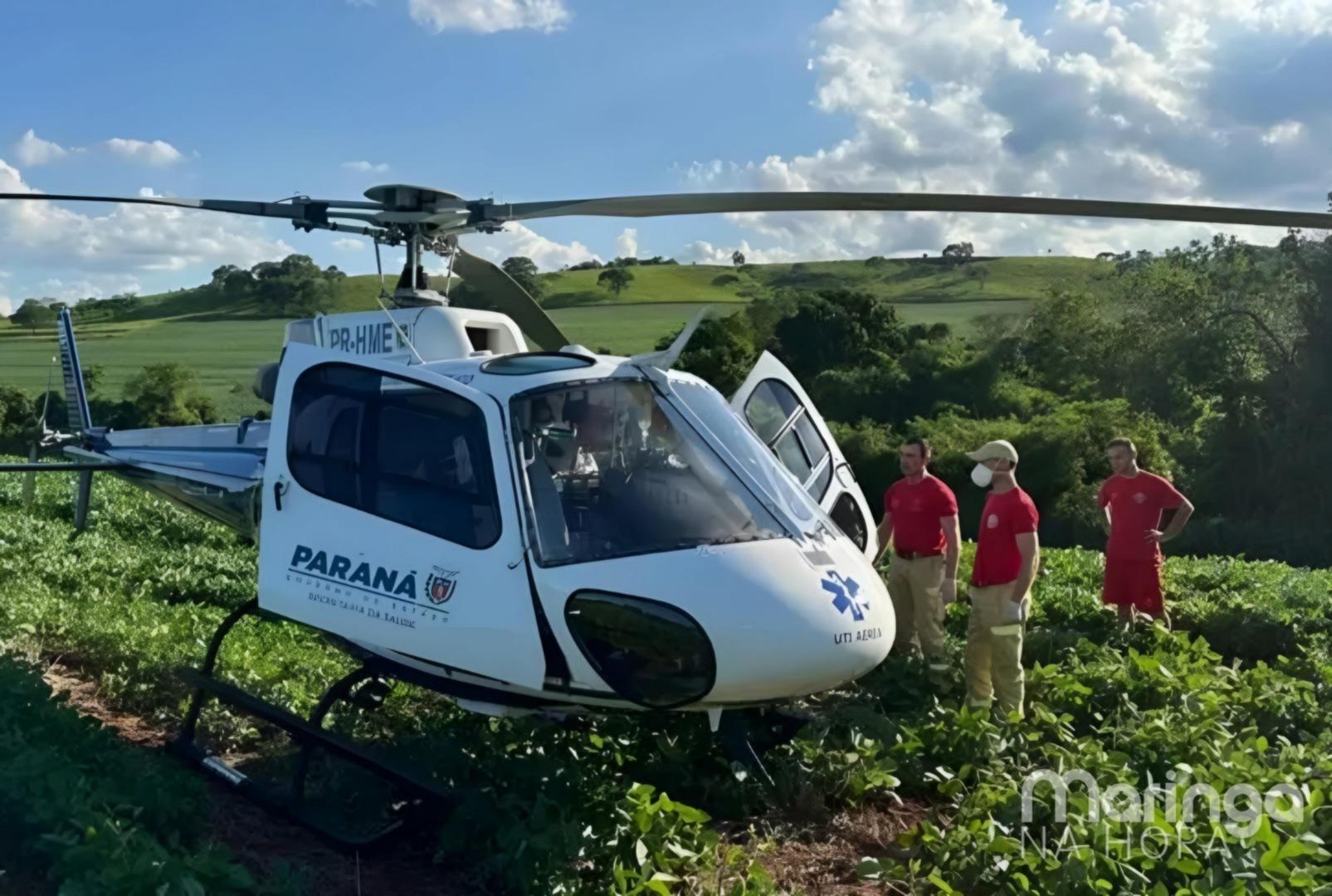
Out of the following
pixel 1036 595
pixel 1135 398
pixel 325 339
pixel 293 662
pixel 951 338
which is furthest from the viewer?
pixel 951 338

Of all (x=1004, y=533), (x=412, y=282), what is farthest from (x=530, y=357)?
(x=1004, y=533)

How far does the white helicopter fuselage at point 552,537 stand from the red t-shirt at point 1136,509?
3815mm

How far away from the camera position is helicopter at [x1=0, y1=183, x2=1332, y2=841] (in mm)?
4492

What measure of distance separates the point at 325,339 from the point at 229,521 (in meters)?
1.19

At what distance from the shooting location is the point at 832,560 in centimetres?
483

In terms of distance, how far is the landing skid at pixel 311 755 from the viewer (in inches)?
196

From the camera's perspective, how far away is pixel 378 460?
16.9ft

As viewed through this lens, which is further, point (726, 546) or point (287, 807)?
point (287, 807)

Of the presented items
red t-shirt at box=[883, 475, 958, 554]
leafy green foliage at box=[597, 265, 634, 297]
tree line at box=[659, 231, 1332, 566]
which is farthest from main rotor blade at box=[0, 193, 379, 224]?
leafy green foliage at box=[597, 265, 634, 297]

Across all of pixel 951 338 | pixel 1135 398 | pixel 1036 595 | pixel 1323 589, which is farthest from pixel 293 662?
pixel 951 338

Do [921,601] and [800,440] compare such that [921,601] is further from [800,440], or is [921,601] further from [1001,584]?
[800,440]

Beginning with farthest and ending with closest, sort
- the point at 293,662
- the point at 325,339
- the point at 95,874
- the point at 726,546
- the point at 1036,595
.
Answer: the point at 1036,595
the point at 293,662
the point at 325,339
the point at 726,546
the point at 95,874

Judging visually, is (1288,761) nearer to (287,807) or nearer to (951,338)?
(287,807)

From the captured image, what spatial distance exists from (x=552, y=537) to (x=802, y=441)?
2.48 m
